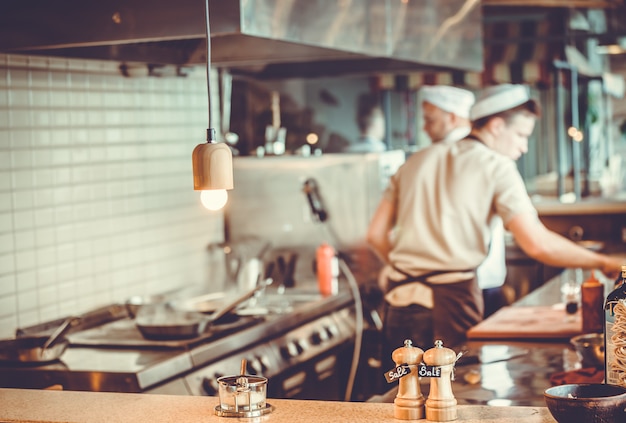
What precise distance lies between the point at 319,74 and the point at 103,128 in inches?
61.4

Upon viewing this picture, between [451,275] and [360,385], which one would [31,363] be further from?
[360,385]

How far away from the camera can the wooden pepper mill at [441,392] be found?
90.2 inches

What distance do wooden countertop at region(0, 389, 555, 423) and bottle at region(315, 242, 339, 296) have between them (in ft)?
8.38

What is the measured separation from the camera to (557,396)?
7.15 feet

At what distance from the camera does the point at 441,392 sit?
232 cm

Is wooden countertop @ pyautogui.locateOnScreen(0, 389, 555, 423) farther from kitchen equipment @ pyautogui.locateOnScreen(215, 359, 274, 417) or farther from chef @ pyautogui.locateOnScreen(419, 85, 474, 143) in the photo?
chef @ pyautogui.locateOnScreen(419, 85, 474, 143)

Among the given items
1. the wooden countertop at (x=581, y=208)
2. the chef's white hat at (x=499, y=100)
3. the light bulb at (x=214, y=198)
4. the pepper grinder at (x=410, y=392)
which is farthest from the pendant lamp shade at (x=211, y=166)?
the wooden countertop at (x=581, y=208)

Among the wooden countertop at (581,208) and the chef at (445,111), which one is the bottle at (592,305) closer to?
the chef at (445,111)

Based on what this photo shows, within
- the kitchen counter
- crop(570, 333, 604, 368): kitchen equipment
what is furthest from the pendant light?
crop(570, 333, 604, 368): kitchen equipment

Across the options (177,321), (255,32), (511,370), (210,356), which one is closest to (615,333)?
(511,370)

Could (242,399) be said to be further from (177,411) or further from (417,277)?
(417,277)

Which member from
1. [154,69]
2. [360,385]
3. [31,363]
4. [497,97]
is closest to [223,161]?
[31,363]

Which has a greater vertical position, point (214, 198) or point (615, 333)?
point (214, 198)

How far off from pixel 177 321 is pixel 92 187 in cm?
78
